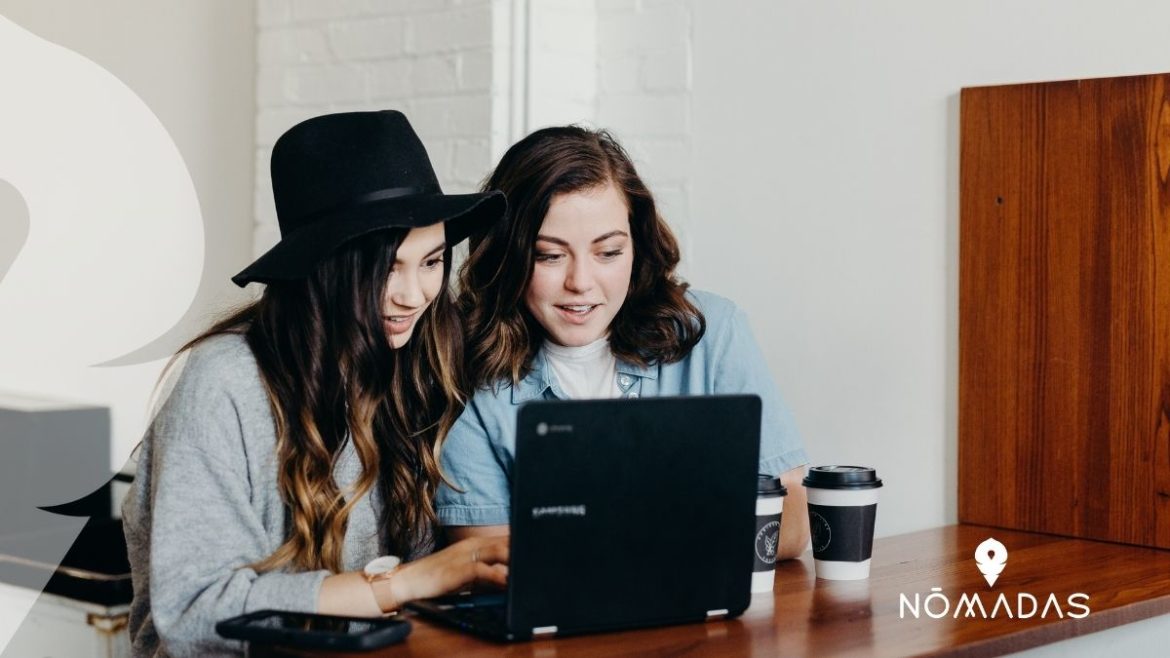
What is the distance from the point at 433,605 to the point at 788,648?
0.37 metres

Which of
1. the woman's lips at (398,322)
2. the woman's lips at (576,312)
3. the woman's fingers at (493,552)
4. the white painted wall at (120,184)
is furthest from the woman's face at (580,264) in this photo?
the white painted wall at (120,184)

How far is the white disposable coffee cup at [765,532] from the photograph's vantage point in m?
1.52

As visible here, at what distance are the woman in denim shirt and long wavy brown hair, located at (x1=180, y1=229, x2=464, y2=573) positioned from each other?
0.12m

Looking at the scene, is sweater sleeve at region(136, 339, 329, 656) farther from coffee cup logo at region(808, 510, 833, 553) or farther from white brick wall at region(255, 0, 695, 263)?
white brick wall at region(255, 0, 695, 263)

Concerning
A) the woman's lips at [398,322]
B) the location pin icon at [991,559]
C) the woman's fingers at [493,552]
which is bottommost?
the location pin icon at [991,559]

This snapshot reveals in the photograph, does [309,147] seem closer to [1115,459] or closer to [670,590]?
[670,590]

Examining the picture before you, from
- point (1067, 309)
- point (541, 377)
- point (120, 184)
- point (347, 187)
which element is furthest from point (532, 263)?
point (120, 184)

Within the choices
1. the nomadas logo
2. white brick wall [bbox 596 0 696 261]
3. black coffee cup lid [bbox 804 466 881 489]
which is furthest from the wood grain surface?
white brick wall [bbox 596 0 696 261]

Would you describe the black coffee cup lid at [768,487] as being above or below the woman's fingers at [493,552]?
above

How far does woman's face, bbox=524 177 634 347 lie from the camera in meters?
1.80

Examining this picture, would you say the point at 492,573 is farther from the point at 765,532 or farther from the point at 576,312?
the point at 576,312

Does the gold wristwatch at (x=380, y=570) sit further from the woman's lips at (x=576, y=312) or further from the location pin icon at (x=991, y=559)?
the location pin icon at (x=991, y=559)

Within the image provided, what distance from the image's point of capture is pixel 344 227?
1.51 meters

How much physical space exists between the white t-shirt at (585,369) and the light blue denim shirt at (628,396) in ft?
0.05
